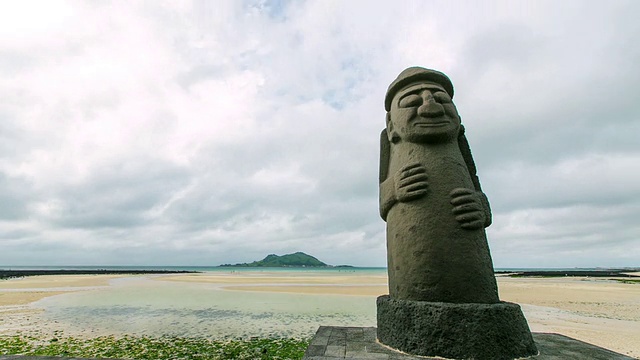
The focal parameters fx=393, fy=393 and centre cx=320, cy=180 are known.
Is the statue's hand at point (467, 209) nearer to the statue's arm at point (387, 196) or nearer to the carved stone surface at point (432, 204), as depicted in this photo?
the carved stone surface at point (432, 204)

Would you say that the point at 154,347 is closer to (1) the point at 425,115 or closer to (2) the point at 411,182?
(2) the point at 411,182

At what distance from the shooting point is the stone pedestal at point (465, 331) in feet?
13.9

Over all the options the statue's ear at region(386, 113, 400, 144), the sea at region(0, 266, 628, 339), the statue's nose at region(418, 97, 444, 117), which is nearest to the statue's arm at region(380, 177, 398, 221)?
the statue's ear at region(386, 113, 400, 144)

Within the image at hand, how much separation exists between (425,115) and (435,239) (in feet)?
5.60

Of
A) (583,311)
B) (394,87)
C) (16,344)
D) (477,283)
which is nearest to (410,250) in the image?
(477,283)

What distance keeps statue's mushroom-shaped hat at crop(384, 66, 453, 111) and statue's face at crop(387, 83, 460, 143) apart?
15cm

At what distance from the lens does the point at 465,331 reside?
4258 millimetres

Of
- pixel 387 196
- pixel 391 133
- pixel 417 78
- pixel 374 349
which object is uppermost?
pixel 417 78

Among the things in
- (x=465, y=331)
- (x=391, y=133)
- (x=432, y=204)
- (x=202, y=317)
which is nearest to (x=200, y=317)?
(x=202, y=317)

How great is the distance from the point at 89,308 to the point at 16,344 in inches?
279

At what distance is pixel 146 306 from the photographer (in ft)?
51.8

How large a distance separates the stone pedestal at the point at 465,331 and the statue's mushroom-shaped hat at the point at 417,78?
3.14 metres

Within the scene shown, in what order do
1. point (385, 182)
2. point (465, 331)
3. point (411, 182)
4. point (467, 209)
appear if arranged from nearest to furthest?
point (465, 331) → point (467, 209) → point (411, 182) → point (385, 182)

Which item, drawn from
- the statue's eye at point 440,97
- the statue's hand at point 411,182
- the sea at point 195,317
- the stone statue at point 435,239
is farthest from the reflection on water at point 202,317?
the statue's eye at point 440,97
